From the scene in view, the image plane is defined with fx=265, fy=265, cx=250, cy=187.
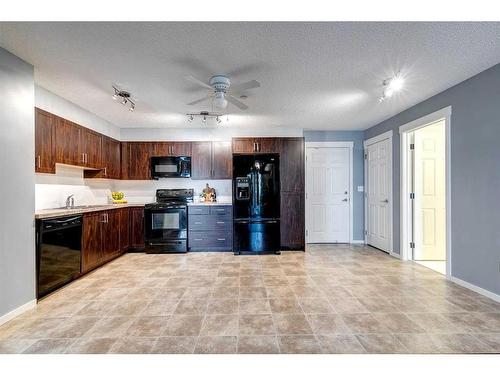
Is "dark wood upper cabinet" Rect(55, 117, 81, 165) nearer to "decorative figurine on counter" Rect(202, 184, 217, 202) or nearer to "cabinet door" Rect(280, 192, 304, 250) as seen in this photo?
"decorative figurine on counter" Rect(202, 184, 217, 202)

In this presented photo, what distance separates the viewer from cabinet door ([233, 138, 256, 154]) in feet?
15.8

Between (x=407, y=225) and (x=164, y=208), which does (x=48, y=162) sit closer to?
(x=164, y=208)

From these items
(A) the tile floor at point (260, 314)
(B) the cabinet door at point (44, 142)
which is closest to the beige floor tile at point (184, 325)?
(A) the tile floor at point (260, 314)

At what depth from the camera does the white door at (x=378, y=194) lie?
4.50 m

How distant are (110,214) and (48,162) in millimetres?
1267

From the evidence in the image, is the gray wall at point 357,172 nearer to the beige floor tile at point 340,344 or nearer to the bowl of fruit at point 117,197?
the beige floor tile at point 340,344

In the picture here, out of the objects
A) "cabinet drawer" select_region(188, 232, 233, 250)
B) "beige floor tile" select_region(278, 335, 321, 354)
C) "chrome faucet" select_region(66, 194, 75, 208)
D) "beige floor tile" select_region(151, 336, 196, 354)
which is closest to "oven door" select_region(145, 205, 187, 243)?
"cabinet drawer" select_region(188, 232, 233, 250)

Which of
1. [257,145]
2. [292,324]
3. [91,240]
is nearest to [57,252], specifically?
[91,240]

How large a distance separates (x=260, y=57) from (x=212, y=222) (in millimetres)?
3085

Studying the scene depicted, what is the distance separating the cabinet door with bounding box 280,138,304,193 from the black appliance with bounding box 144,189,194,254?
186 cm

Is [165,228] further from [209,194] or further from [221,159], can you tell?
[221,159]

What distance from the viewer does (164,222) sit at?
468 cm

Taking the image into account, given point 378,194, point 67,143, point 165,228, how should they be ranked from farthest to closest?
point 378,194, point 165,228, point 67,143

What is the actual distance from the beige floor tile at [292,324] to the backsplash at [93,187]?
10.7 feet
